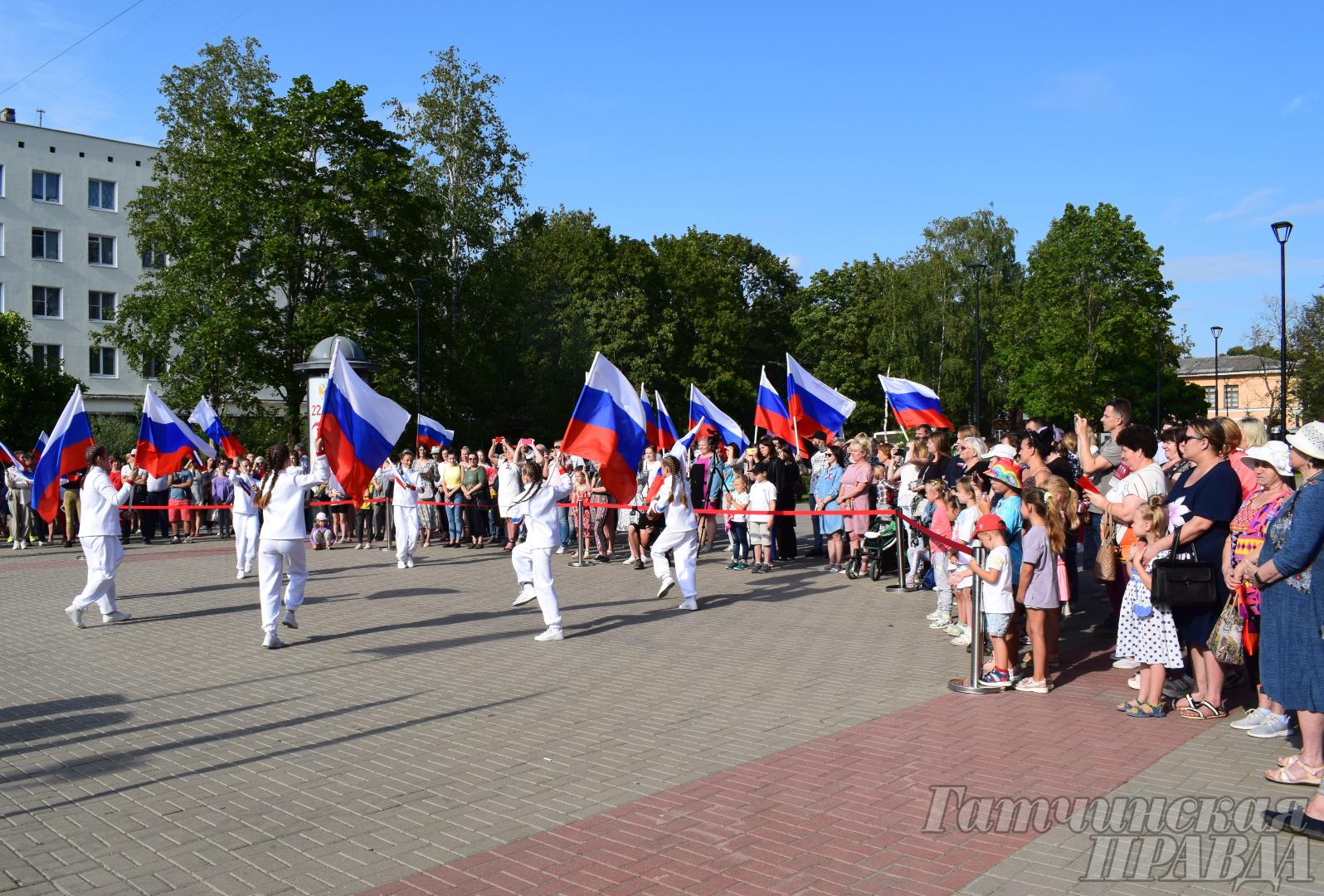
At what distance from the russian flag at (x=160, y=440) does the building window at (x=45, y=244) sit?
39.8 m

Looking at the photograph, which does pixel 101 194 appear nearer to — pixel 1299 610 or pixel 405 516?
pixel 405 516

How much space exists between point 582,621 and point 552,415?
128 ft

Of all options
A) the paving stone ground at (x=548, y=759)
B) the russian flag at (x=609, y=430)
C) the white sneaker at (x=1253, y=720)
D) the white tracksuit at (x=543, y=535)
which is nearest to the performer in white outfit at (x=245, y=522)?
the paving stone ground at (x=548, y=759)

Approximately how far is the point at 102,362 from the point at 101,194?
8961 millimetres

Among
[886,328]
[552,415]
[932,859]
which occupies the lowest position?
[932,859]

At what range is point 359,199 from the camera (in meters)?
36.9

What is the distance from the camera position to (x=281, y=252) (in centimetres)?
3544

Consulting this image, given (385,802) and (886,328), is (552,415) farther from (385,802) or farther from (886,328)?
(385,802)

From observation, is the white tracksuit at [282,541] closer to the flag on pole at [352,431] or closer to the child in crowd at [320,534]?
the flag on pole at [352,431]

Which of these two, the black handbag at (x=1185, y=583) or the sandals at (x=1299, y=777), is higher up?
the black handbag at (x=1185, y=583)

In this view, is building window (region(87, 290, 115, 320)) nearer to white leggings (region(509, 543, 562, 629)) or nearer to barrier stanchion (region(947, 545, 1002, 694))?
white leggings (region(509, 543, 562, 629))

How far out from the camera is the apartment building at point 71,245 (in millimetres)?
51844

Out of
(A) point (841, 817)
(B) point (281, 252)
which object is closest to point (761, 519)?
(A) point (841, 817)

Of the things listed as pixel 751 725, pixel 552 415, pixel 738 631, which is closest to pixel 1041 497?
pixel 751 725
